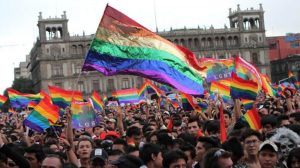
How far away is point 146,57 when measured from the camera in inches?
390

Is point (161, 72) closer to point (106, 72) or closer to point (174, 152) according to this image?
point (106, 72)

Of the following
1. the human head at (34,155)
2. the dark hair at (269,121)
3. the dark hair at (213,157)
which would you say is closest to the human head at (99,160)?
the human head at (34,155)

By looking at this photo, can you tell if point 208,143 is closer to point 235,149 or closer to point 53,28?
point 235,149

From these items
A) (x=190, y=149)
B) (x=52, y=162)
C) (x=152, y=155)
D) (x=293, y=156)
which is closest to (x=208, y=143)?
(x=190, y=149)

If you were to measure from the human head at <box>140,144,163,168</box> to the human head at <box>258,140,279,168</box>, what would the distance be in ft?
3.81

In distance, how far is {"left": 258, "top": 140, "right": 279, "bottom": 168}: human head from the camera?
5863 mm

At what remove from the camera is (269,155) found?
5.88 m

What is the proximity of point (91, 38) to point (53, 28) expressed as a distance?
5552 mm

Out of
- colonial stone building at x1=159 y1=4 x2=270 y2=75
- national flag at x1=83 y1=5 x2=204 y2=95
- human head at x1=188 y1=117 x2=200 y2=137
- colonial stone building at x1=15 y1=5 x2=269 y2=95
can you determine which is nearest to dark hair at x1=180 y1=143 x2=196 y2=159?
human head at x1=188 y1=117 x2=200 y2=137

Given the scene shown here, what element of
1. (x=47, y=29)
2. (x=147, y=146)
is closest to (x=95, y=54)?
(x=147, y=146)

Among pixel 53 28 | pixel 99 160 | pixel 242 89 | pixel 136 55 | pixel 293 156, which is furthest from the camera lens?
pixel 53 28

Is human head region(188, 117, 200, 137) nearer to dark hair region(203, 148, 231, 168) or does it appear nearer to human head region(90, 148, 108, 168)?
human head region(90, 148, 108, 168)

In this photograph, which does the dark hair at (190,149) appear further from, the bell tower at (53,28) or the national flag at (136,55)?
the bell tower at (53,28)

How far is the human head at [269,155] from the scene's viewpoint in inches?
231
